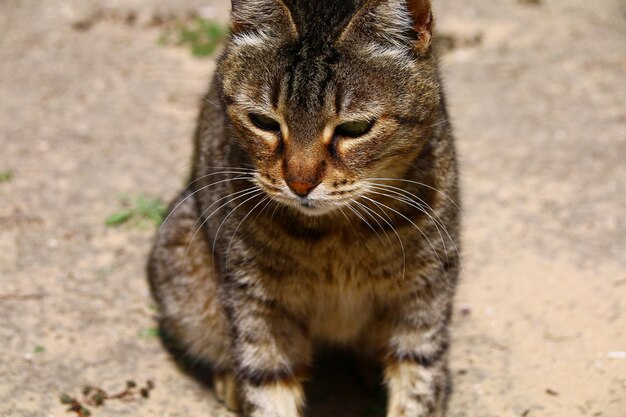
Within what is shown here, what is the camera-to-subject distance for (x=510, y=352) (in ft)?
15.3

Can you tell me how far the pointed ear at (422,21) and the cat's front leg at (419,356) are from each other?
3.66ft

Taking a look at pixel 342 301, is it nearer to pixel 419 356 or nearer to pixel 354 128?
pixel 419 356

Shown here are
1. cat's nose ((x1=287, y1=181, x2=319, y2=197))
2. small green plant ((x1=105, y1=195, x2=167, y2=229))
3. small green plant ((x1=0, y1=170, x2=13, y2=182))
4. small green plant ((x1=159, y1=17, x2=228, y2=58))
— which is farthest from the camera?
small green plant ((x1=159, y1=17, x2=228, y2=58))

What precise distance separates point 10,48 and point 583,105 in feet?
15.5

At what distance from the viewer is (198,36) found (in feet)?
25.2

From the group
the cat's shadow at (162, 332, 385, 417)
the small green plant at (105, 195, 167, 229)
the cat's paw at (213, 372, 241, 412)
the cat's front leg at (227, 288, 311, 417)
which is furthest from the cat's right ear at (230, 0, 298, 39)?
the small green plant at (105, 195, 167, 229)

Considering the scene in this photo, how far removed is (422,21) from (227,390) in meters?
2.05

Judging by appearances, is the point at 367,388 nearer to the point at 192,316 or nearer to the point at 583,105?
the point at 192,316

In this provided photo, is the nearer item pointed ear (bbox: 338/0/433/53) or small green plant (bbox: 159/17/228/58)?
pointed ear (bbox: 338/0/433/53)

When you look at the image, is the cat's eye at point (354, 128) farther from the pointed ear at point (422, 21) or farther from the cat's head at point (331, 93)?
the pointed ear at point (422, 21)

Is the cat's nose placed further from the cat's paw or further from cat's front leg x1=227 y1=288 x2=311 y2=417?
the cat's paw

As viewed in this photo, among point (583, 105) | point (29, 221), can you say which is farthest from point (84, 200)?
point (583, 105)

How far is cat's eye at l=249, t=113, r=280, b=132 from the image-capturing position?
133 inches

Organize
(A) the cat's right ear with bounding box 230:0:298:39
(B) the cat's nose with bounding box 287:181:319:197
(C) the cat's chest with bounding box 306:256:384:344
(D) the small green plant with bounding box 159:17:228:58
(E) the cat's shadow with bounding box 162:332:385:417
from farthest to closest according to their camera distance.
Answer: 1. (D) the small green plant with bounding box 159:17:228:58
2. (E) the cat's shadow with bounding box 162:332:385:417
3. (C) the cat's chest with bounding box 306:256:384:344
4. (A) the cat's right ear with bounding box 230:0:298:39
5. (B) the cat's nose with bounding box 287:181:319:197
